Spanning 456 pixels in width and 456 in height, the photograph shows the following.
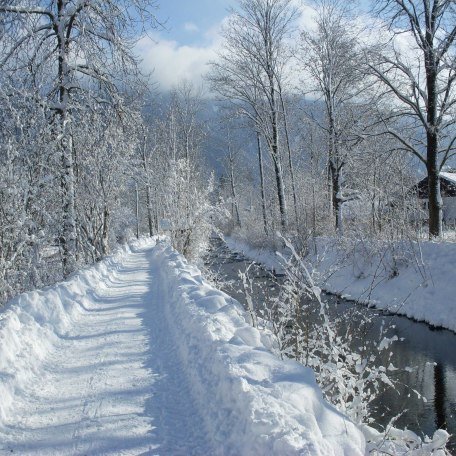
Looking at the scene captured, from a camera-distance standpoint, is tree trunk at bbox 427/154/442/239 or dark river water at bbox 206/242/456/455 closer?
dark river water at bbox 206/242/456/455

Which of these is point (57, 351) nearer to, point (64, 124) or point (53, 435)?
point (53, 435)

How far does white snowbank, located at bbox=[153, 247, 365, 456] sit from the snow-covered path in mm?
199

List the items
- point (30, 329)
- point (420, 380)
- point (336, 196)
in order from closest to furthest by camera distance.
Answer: point (30, 329) < point (420, 380) < point (336, 196)

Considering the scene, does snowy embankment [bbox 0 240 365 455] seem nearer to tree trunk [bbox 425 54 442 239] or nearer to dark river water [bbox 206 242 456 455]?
dark river water [bbox 206 242 456 455]

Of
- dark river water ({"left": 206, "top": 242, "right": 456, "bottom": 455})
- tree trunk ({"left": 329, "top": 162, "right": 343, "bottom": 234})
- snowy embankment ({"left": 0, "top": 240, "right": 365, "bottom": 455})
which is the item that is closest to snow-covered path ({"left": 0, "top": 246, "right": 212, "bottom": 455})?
snowy embankment ({"left": 0, "top": 240, "right": 365, "bottom": 455})

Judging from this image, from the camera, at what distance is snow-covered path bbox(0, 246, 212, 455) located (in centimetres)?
318

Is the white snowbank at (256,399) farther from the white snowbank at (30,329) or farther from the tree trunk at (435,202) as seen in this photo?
the tree trunk at (435,202)

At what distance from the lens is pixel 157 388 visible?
4.16 meters

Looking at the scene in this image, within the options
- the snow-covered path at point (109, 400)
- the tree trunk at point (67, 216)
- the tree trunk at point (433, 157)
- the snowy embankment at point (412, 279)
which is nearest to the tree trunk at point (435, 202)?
the tree trunk at point (433, 157)

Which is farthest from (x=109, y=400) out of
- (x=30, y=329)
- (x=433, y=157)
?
(x=433, y=157)

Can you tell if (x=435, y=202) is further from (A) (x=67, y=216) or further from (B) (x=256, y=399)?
(B) (x=256, y=399)

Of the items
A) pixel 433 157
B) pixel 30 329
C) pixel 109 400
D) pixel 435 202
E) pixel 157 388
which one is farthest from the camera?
pixel 433 157

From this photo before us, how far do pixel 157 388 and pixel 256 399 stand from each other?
145 cm

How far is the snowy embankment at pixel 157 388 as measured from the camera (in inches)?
116
